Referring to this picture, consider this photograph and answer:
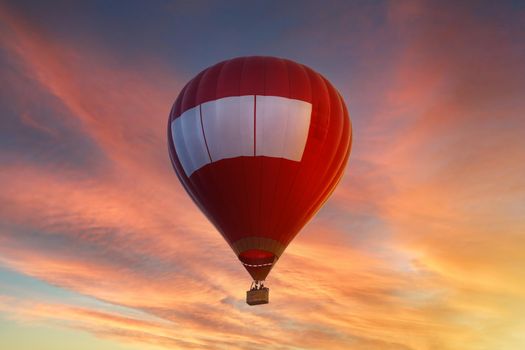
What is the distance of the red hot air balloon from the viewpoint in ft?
75.9

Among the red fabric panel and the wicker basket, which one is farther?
the wicker basket

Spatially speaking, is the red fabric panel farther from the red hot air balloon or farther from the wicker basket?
the wicker basket

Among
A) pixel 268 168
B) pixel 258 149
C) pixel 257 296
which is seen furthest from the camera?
pixel 257 296

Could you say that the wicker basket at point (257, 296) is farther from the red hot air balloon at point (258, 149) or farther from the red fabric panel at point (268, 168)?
the red fabric panel at point (268, 168)

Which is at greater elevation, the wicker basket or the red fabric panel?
the red fabric panel

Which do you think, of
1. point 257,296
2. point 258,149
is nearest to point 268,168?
point 258,149

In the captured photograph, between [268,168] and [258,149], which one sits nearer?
[258,149]

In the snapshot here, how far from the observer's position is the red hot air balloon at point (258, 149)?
2314 centimetres

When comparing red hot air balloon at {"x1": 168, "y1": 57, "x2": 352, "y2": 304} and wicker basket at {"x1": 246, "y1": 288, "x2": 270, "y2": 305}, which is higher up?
red hot air balloon at {"x1": 168, "y1": 57, "x2": 352, "y2": 304}

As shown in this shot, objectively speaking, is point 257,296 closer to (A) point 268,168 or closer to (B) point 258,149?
(A) point 268,168

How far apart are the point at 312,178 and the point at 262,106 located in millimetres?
3614

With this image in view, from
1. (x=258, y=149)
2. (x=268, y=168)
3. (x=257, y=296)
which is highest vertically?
(x=258, y=149)

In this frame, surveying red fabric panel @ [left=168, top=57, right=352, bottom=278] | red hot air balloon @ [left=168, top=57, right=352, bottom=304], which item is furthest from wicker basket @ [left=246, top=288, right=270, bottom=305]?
red fabric panel @ [left=168, top=57, right=352, bottom=278]

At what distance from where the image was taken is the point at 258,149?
22984 millimetres
